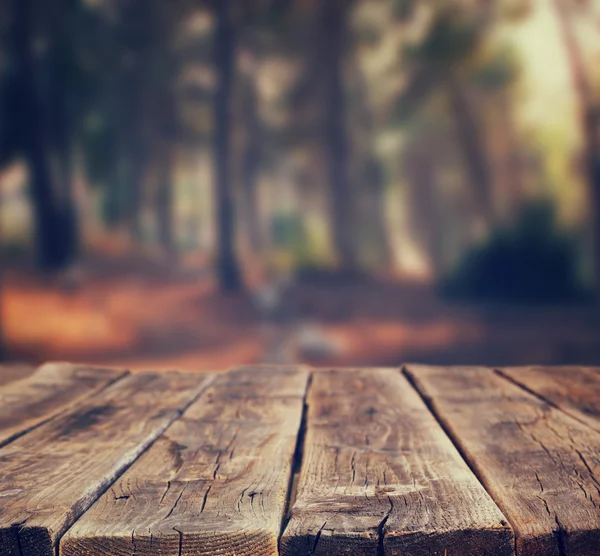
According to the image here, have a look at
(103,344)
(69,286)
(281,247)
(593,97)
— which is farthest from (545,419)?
(281,247)

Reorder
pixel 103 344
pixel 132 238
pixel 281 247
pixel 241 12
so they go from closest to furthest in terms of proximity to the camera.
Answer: pixel 103 344, pixel 241 12, pixel 132 238, pixel 281 247

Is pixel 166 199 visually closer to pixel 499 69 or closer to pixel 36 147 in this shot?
pixel 36 147

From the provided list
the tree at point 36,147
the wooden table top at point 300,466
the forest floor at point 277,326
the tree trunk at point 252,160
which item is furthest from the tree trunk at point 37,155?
the wooden table top at point 300,466

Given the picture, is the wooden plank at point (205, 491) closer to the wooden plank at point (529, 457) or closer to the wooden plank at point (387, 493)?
the wooden plank at point (387, 493)

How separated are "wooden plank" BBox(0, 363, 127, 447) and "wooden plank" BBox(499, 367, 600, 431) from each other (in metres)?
1.40


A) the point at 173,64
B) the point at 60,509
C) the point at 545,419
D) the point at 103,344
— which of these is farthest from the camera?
the point at 173,64

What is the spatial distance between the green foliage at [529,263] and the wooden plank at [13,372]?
40.8 feet

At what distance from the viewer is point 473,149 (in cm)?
1978

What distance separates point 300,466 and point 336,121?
1907 centimetres

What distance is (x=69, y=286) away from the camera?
1460 cm

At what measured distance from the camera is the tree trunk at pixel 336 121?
19469mm

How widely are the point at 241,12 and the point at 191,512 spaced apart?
1921 cm

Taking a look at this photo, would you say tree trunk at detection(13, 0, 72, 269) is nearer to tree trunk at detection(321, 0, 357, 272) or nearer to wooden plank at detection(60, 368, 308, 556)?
tree trunk at detection(321, 0, 357, 272)

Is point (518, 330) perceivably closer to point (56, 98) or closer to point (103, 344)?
point (103, 344)
